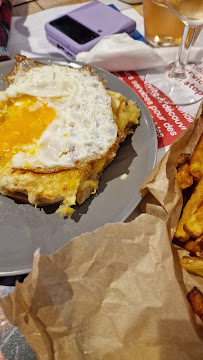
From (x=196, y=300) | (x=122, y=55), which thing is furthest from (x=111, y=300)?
(x=122, y=55)

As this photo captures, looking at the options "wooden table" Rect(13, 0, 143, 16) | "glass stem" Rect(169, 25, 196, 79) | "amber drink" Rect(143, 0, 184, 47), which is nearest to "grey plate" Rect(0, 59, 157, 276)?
"glass stem" Rect(169, 25, 196, 79)

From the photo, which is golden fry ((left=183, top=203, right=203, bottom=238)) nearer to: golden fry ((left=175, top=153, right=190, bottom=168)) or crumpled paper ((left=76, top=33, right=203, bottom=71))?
golden fry ((left=175, top=153, right=190, bottom=168))

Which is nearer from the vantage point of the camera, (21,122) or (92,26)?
(21,122)

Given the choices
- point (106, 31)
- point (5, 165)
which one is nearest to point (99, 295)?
point (5, 165)

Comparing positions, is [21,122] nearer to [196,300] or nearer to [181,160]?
[181,160]

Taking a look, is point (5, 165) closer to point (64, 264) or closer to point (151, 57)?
point (64, 264)

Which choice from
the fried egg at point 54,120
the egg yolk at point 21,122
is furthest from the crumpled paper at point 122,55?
the egg yolk at point 21,122
